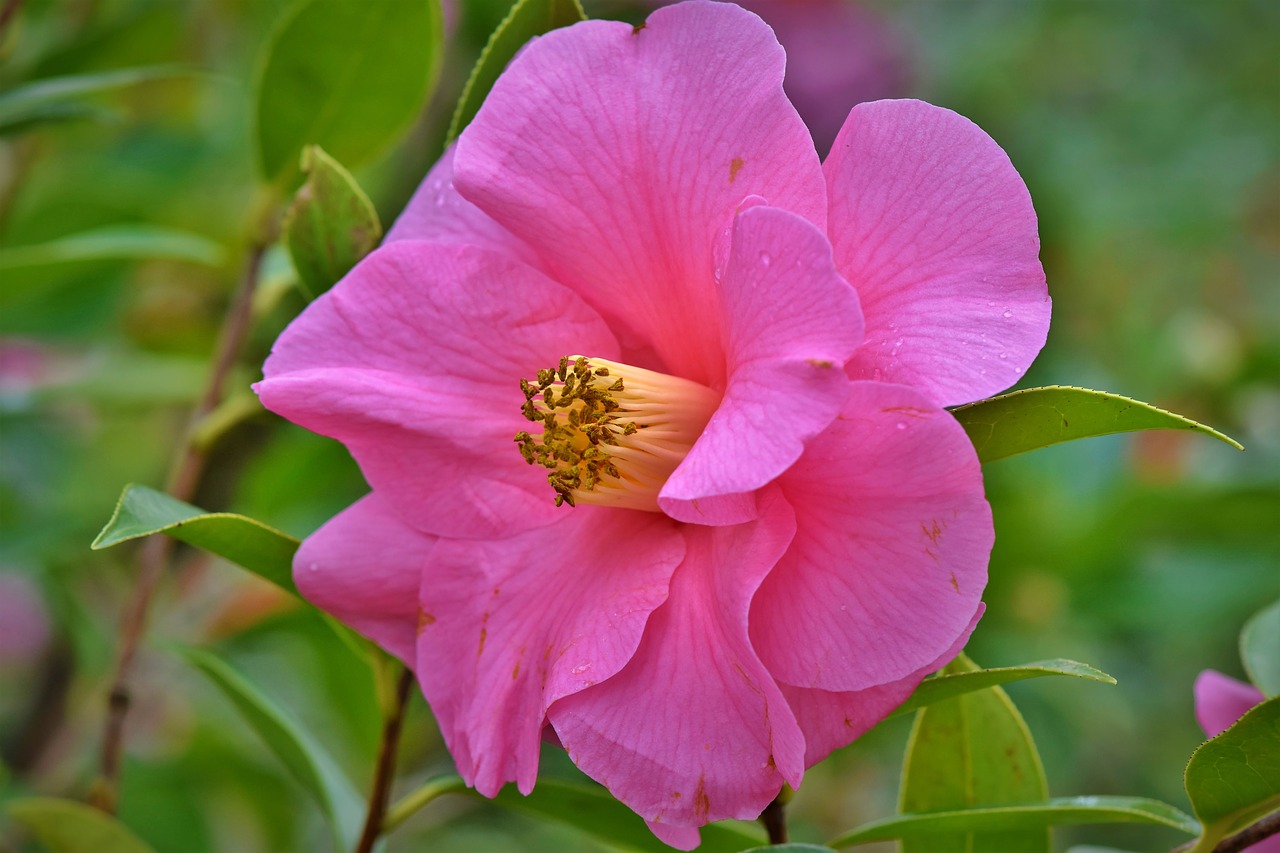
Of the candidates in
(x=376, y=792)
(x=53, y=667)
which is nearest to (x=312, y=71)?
(x=376, y=792)

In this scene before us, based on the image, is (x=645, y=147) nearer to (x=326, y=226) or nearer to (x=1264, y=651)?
(x=326, y=226)

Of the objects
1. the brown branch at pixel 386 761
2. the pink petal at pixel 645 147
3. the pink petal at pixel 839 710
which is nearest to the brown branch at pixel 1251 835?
the pink petal at pixel 839 710

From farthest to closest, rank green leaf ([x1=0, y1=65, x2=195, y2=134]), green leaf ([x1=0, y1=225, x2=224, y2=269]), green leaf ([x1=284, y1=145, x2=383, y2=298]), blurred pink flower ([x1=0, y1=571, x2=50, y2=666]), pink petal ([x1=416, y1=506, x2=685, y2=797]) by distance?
blurred pink flower ([x1=0, y1=571, x2=50, y2=666]) < green leaf ([x1=0, y1=225, x2=224, y2=269]) < green leaf ([x1=0, y1=65, x2=195, y2=134]) < green leaf ([x1=284, y1=145, x2=383, y2=298]) < pink petal ([x1=416, y1=506, x2=685, y2=797])

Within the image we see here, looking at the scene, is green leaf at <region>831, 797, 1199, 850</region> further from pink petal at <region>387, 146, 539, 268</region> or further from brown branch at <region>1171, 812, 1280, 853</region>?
pink petal at <region>387, 146, 539, 268</region>

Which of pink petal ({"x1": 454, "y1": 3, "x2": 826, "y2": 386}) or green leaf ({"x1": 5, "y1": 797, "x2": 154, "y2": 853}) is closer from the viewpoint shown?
pink petal ({"x1": 454, "y1": 3, "x2": 826, "y2": 386})

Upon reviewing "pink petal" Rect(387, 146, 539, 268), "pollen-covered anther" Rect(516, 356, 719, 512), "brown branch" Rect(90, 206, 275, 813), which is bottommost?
"brown branch" Rect(90, 206, 275, 813)

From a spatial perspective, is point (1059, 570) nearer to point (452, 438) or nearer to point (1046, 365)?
point (1046, 365)

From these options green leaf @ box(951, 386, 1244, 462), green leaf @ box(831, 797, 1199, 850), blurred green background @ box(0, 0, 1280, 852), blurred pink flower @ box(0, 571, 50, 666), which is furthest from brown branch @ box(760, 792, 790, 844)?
blurred pink flower @ box(0, 571, 50, 666)
